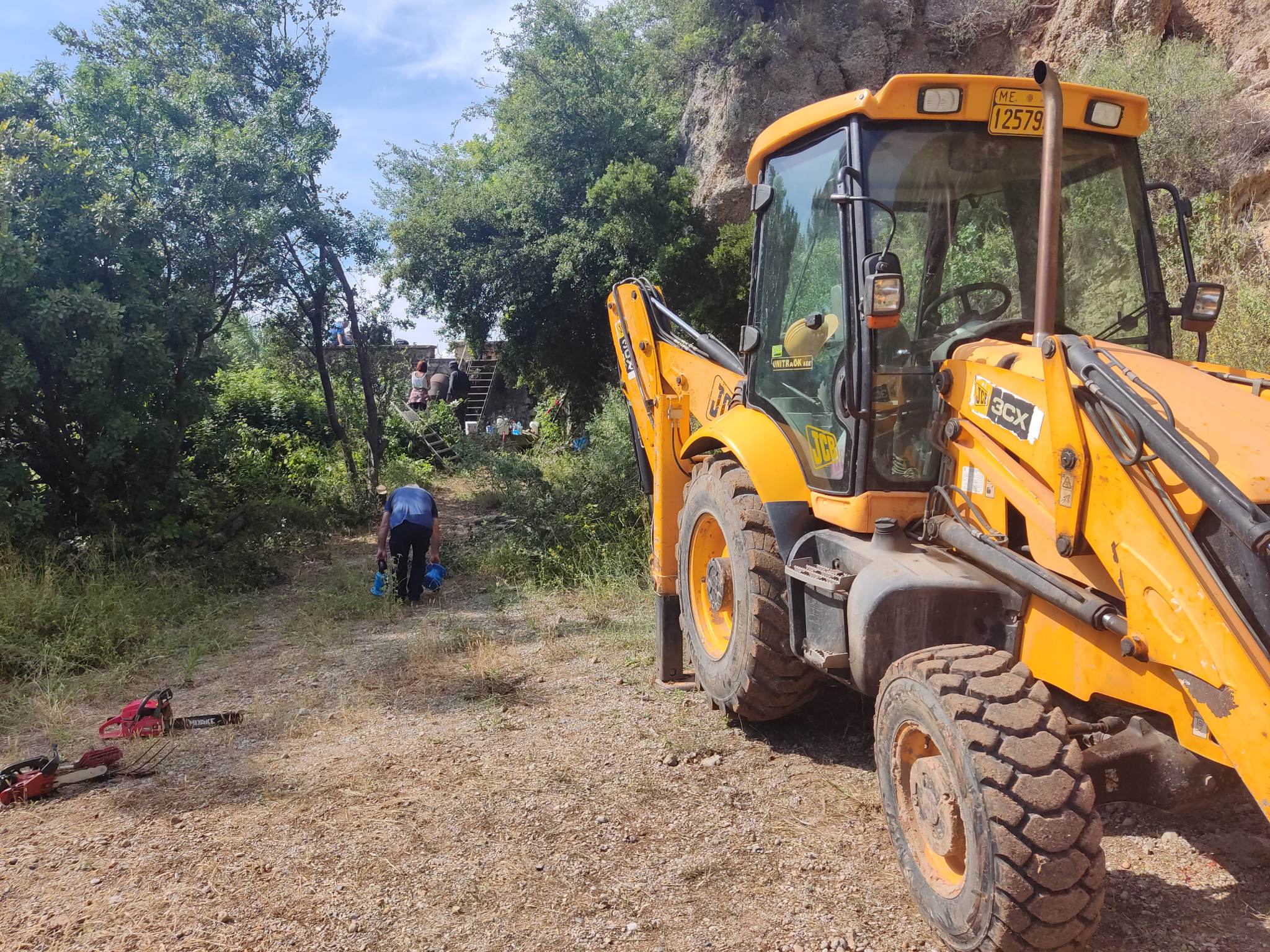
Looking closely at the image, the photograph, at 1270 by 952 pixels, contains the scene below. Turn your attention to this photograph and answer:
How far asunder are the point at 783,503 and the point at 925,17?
15091 mm

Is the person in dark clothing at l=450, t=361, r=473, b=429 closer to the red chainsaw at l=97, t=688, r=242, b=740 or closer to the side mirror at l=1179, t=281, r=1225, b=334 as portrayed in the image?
the red chainsaw at l=97, t=688, r=242, b=740

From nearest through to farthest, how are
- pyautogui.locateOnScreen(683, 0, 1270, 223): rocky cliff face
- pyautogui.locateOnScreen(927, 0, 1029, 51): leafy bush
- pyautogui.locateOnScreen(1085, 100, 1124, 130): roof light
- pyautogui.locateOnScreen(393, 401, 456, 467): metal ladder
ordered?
pyautogui.locateOnScreen(1085, 100, 1124, 130): roof light
pyautogui.locateOnScreen(927, 0, 1029, 51): leafy bush
pyautogui.locateOnScreen(683, 0, 1270, 223): rocky cliff face
pyautogui.locateOnScreen(393, 401, 456, 467): metal ladder

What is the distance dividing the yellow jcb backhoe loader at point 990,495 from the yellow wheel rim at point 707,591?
0.06ft

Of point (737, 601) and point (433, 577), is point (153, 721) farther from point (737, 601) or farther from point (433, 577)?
point (433, 577)

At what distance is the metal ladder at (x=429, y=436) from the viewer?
17234mm

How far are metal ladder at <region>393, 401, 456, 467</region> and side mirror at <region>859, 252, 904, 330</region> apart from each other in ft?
46.6

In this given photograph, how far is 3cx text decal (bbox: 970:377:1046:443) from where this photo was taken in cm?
288

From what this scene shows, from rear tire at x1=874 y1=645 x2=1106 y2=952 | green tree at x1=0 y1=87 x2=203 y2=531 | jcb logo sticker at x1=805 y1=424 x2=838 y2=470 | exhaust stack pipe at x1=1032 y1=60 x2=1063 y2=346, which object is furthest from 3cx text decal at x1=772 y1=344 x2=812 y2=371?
green tree at x1=0 y1=87 x2=203 y2=531

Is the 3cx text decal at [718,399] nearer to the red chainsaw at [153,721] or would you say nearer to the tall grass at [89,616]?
the red chainsaw at [153,721]

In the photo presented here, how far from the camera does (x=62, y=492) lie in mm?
8812

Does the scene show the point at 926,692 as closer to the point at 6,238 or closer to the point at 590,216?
the point at 6,238

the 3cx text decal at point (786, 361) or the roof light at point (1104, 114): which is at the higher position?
the roof light at point (1104, 114)

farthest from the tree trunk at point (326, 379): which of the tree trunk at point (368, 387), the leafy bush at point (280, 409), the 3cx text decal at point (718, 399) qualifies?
the 3cx text decal at point (718, 399)

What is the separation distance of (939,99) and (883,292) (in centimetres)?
89
